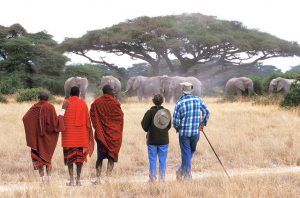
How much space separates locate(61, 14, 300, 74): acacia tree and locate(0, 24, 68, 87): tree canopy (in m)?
1.26

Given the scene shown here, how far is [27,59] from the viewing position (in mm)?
36688

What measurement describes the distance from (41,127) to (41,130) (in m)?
0.05

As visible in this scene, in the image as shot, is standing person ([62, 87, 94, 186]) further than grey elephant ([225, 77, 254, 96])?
No

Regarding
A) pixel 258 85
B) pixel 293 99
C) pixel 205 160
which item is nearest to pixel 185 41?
pixel 258 85

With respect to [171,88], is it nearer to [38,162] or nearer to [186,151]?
[186,151]

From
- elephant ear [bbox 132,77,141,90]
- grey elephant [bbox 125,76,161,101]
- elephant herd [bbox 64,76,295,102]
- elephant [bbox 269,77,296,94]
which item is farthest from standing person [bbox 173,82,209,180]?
elephant ear [bbox 132,77,141,90]

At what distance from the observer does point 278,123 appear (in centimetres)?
1612

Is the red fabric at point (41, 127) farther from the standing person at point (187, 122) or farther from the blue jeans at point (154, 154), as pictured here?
the standing person at point (187, 122)

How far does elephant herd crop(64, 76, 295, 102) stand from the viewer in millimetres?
28375

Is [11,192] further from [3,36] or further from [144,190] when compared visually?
[3,36]

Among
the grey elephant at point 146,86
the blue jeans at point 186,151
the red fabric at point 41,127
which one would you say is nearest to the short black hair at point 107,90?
the red fabric at point 41,127

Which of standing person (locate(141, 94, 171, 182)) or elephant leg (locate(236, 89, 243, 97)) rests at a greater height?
standing person (locate(141, 94, 171, 182))

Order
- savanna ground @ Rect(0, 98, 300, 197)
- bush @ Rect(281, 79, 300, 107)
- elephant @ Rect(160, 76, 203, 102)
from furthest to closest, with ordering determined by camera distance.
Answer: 1. elephant @ Rect(160, 76, 203, 102)
2. bush @ Rect(281, 79, 300, 107)
3. savanna ground @ Rect(0, 98, 300, 197)

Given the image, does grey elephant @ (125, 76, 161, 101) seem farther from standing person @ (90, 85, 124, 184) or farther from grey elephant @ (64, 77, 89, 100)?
standing person @ (90, 85, 124, 184)
